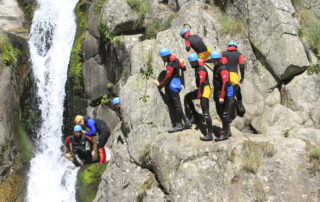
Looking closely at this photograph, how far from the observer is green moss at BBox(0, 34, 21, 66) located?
44.1 ft

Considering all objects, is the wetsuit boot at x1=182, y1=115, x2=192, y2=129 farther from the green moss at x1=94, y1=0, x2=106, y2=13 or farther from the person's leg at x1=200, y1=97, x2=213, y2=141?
the green moss at x1=94, y1=0, x2=106, y2=13

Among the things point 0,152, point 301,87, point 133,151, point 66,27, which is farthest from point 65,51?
point 301,87

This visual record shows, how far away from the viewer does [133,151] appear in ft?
33.7

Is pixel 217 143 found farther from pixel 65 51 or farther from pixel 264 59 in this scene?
pixel 65 51

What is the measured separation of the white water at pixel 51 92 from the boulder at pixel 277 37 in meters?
7.78

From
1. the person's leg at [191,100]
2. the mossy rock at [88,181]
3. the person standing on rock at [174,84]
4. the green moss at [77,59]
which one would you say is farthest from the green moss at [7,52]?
the person's leg at [191,100]

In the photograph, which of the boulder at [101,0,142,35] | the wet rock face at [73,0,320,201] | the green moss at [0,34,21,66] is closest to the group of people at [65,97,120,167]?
the wet rock face at [73,0,320,201]

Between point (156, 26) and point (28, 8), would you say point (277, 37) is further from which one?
point (28, 8)

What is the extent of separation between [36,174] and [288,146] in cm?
870

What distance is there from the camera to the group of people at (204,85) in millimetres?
9398

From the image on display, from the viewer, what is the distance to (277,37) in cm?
1234

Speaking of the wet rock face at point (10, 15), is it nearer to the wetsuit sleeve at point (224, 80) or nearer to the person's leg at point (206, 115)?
the person's leg at point (206, 115)

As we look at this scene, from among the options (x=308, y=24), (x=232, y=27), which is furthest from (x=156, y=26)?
(x=308, y=24)

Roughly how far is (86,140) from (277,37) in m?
7.51
